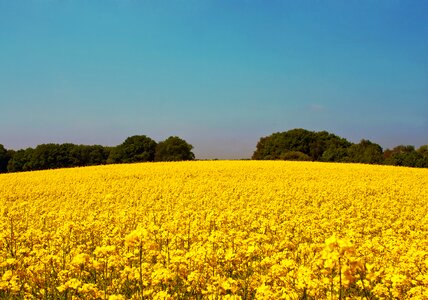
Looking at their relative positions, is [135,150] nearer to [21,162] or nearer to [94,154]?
[94,154]

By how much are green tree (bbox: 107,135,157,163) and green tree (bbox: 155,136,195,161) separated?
2522 millimetres

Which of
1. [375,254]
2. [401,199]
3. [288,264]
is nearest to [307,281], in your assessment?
[288,264]

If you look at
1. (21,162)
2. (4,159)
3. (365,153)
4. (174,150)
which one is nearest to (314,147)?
(365,153)

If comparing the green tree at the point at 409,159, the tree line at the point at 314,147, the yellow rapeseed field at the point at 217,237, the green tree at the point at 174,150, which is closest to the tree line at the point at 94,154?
the green tree at the point at 174,150

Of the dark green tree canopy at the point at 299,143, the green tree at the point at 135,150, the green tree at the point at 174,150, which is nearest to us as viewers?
the green tree at the point at 174,150

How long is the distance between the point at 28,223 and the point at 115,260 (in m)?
6.66

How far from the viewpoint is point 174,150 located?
5222 centimetres

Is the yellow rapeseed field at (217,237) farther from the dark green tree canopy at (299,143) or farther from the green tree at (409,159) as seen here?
the dark green tree canopy at (299,143)

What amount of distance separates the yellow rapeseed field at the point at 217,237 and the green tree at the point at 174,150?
2490 cm

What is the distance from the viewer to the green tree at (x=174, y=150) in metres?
51.7

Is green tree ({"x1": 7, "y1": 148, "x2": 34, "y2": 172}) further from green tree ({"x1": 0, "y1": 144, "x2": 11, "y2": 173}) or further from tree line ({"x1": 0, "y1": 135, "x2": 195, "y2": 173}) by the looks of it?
green tree ({"x1": 0, "y1": 144, "x2": 11, "y2": 173})

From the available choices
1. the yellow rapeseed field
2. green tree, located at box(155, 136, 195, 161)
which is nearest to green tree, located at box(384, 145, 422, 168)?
the yellow rapeseed field

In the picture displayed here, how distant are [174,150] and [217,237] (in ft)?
151

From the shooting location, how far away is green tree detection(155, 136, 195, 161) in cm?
5172
